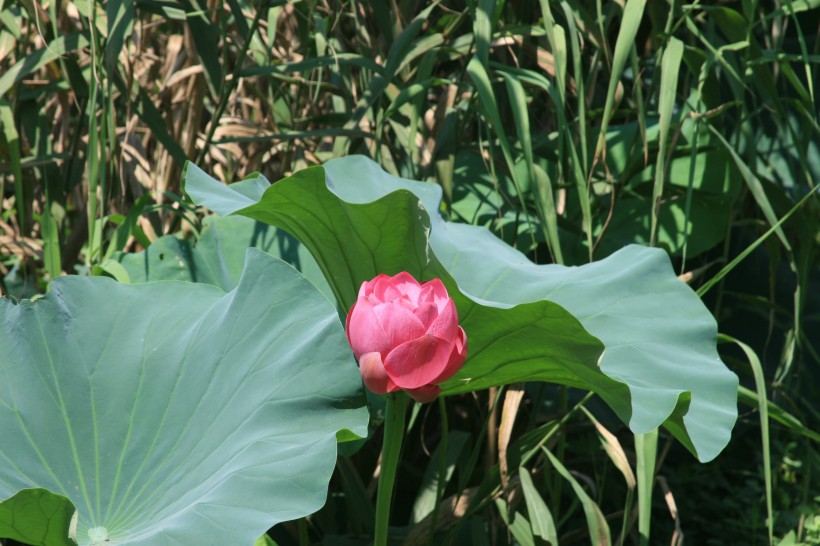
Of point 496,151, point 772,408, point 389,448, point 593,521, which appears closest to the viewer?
point 389,448

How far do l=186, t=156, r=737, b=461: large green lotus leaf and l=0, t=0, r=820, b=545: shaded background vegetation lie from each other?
155 millimetres

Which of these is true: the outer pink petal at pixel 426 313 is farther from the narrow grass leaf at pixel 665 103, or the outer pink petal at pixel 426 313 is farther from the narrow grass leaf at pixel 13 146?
the narrow grass leaf at pixel 13 146

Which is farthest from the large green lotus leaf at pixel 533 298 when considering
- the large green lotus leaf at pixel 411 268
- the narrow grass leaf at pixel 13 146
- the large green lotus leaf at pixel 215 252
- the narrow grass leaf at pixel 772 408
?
the narrow grass leaf at pixel 13 146

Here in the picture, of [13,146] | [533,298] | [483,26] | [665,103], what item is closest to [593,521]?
[533,298]

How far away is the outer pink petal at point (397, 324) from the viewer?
30.1 inches

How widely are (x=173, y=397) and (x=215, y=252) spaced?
43 cm

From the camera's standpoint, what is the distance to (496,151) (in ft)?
4.90

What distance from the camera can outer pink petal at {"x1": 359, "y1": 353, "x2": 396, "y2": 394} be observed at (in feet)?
2.54

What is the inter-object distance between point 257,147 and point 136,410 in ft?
2.81

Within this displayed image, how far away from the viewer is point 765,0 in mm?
1706

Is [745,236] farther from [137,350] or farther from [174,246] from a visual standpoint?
[137,350]

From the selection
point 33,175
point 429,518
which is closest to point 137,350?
point 429,518

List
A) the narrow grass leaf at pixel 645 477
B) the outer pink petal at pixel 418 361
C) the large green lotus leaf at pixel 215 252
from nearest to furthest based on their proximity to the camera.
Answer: the outer pink petal at pixel 418 361 → the narrow grass leaf at pixel 645 477 → the large green lotus leaf at pixel 215 252

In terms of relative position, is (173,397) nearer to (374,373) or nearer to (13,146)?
(374,373)
